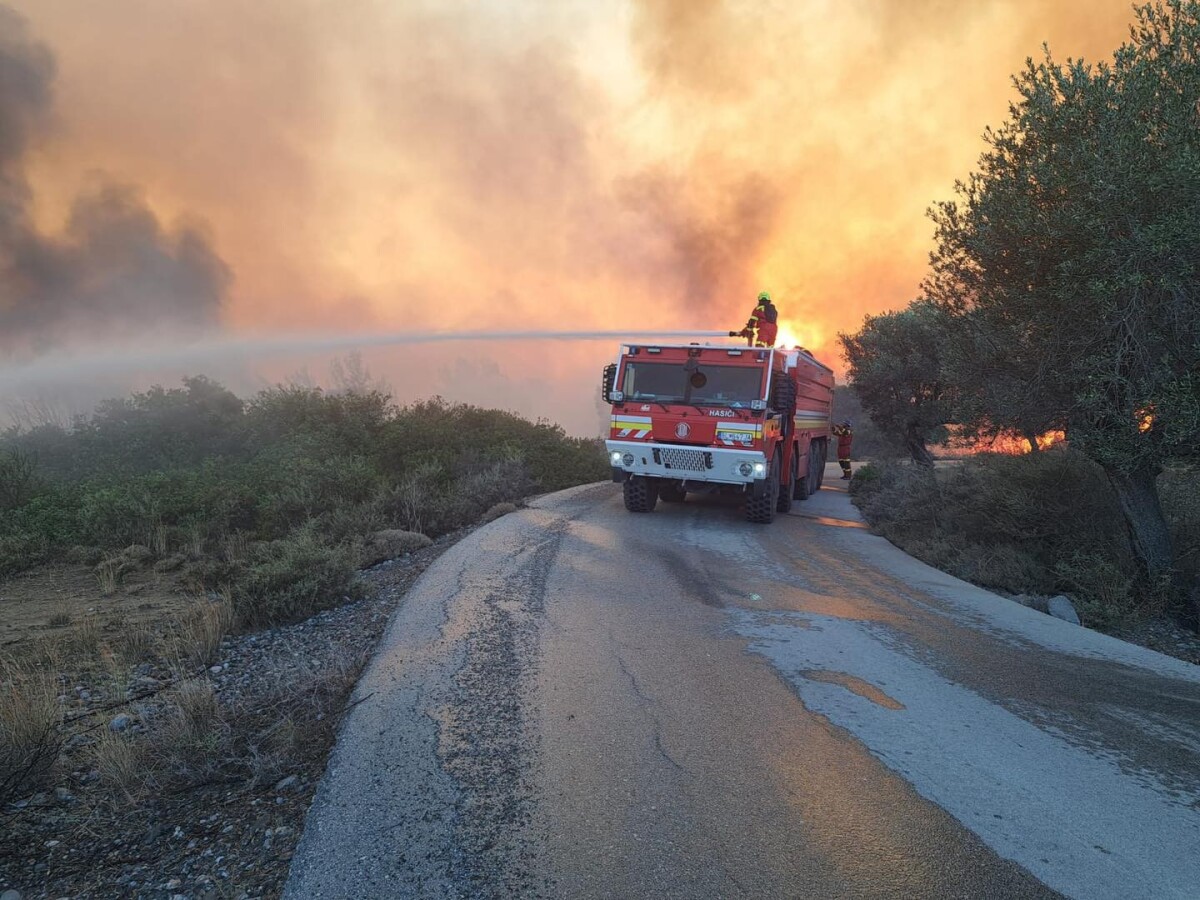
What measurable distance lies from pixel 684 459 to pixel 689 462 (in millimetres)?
93

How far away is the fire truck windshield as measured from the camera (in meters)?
10.4

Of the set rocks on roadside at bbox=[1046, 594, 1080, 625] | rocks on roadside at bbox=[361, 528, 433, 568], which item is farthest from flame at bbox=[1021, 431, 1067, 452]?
rocks on roadside at bbox=[361, 528, 433, 568]

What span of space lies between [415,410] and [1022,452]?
13.4 metres

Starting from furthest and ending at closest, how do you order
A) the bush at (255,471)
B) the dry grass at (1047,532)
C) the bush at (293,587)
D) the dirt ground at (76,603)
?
1. the bush at (255,471)
2. the dry grass at (1047,532)
3. the dirt ground at (76,603)
4. the bush at (293,587)

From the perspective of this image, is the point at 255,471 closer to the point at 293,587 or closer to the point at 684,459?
the point at 293,587

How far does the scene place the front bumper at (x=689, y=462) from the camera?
10.1m

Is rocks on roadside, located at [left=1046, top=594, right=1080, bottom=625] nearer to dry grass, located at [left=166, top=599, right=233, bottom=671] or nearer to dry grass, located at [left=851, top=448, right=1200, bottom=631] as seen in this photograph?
dry grass, located at [left=851, top=448, right=1200, bottom=631]

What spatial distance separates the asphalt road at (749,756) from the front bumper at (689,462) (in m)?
4.07

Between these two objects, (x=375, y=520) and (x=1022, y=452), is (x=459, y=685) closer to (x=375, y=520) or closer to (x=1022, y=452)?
(x=375, y=520)

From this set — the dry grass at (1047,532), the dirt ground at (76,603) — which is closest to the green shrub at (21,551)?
the dirt ground at (76,603)

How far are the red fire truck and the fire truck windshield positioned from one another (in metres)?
0.02

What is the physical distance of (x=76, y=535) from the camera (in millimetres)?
9859

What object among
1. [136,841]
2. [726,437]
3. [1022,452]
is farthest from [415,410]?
[136,841]

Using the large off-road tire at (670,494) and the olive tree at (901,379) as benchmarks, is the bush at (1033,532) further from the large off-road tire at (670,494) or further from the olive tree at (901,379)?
the olive tree at (901,379)
